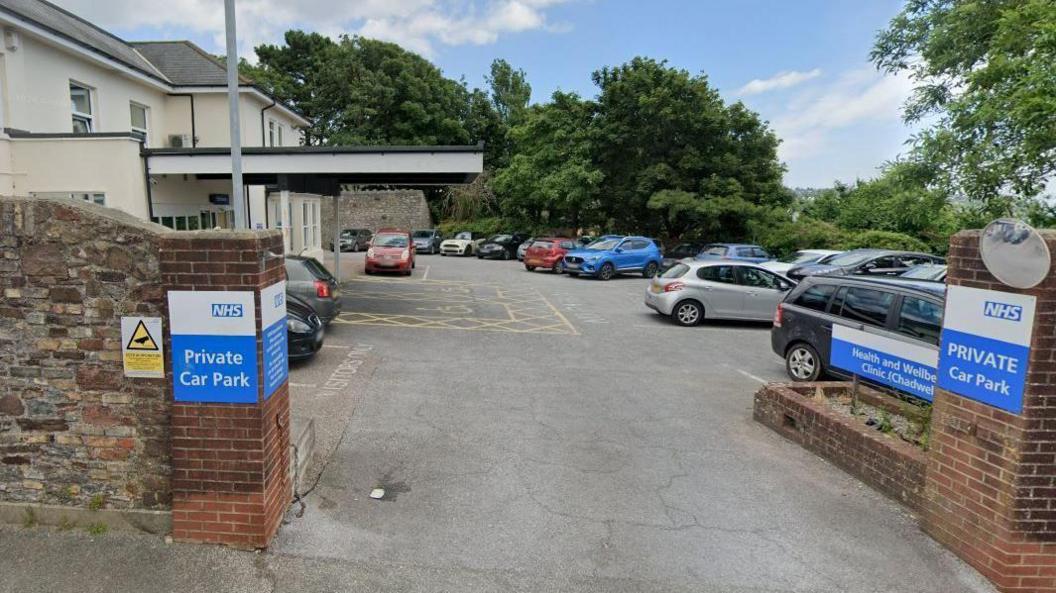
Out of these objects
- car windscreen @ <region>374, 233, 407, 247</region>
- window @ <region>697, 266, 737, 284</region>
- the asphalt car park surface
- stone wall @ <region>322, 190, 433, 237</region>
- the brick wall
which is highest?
stone wall @ <region>322, 190, 433, 237</region>

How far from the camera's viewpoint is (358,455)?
5.78 meters

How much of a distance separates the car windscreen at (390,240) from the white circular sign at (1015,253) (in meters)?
20.8

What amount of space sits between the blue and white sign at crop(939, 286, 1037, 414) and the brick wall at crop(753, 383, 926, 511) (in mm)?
948

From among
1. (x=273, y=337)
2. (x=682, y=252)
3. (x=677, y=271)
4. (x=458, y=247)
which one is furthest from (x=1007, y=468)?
(x=458, y=247)

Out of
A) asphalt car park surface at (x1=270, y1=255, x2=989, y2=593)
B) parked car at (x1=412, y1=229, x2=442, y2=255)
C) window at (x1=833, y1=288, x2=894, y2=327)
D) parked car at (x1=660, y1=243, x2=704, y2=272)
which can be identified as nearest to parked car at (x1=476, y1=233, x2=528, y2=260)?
parked car at (x1=412, y1=229, x2=442, y2=255)

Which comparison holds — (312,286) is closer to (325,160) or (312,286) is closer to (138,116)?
(325,160)

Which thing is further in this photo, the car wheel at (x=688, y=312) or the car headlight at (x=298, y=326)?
the car wheel at (x=688, y=312)

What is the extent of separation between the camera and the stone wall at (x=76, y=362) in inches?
156

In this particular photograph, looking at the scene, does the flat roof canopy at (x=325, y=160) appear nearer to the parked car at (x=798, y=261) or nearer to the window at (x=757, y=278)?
the window at (x=757, y=278)

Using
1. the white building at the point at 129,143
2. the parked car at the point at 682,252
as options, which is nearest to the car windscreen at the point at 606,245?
the parked car at the point at 682,252

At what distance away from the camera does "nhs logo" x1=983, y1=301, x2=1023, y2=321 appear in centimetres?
393

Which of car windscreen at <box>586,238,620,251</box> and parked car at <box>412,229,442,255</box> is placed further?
parked car at <box>412,229,442,255</box>

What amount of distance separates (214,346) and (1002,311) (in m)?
5.17

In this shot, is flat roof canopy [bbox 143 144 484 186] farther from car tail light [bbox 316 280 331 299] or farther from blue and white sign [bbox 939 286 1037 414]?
blue and white sign [bbox 939 286 1037 414]
